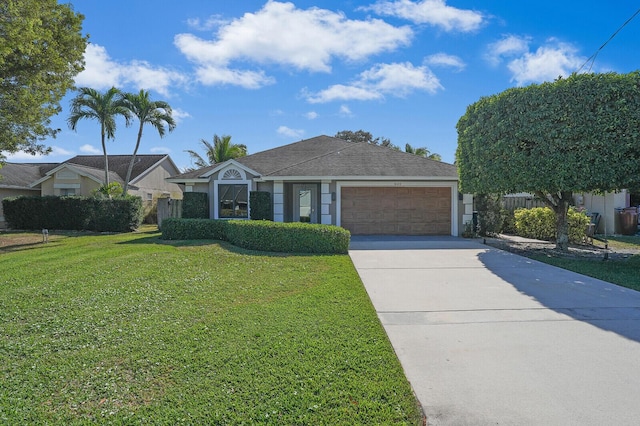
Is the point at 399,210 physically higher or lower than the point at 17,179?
lower

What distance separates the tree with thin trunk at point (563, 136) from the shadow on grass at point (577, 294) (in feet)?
8.23

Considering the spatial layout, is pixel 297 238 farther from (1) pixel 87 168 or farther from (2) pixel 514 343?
(1) pixel 87 168

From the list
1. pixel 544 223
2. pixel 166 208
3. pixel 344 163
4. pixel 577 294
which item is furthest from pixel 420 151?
pixel 577 294

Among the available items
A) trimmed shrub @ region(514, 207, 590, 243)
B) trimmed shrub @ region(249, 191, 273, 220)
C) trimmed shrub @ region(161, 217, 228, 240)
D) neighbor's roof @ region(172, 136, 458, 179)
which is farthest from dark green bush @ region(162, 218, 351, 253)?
trimmed shrub @ region(514, 207, 590, 243)

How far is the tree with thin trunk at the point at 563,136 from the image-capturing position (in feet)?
27.4

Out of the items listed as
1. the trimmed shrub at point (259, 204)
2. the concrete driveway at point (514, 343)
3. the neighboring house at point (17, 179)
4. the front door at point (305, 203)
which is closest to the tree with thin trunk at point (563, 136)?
the concrete driveway at point (514, 343)

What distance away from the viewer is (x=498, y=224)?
15086 mm

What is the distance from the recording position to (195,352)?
381 centimetres

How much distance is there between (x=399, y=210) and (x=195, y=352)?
1243 centimetres

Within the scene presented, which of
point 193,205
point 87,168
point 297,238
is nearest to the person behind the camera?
point 297,238

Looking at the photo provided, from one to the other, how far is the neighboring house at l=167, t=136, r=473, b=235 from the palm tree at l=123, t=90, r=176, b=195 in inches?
275

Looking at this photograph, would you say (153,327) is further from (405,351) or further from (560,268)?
(560,268)

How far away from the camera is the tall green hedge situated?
17.2 meters

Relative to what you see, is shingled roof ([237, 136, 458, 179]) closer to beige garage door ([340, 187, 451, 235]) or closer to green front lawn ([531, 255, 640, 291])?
beige garage door ([340, 187, 451, 235])
